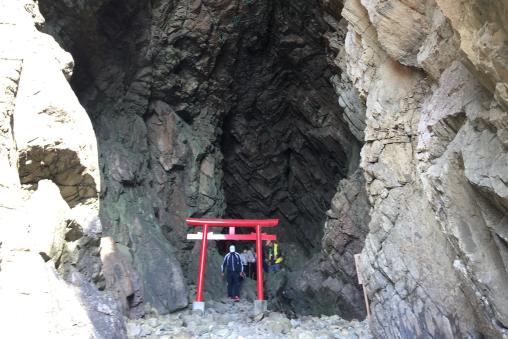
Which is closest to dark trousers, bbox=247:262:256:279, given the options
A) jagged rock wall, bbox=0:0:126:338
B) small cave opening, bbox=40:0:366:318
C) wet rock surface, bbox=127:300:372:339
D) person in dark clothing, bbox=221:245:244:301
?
small cave opening, bbox=40:0:366:318

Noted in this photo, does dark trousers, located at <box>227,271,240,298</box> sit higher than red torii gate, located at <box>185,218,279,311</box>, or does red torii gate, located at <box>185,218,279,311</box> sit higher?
red torii gate, located at <box>185,218,279,311</box>

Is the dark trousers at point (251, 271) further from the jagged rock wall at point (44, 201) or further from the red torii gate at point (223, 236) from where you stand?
the jagged rock wall at point (44, 201)

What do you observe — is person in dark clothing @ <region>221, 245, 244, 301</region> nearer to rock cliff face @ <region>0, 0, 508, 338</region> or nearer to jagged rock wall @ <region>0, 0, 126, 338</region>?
rock cliff face @ <region>0, 0, 508, 338</region>

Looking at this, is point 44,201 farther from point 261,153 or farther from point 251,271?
point 261,153

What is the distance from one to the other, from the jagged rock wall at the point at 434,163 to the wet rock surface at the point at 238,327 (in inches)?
52.0

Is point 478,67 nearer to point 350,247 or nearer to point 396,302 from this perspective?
point 396,302

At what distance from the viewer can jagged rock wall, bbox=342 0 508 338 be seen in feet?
11.8

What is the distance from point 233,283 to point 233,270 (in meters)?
0.48

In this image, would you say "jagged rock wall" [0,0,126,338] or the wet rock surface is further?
the wet rock surface

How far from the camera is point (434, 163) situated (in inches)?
197

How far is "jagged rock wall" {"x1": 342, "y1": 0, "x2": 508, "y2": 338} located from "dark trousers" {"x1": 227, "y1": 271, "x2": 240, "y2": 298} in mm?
5053

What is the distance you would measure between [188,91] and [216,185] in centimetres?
322

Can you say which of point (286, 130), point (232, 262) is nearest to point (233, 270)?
point (232, 262)

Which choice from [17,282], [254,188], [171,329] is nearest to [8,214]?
[17,282]
